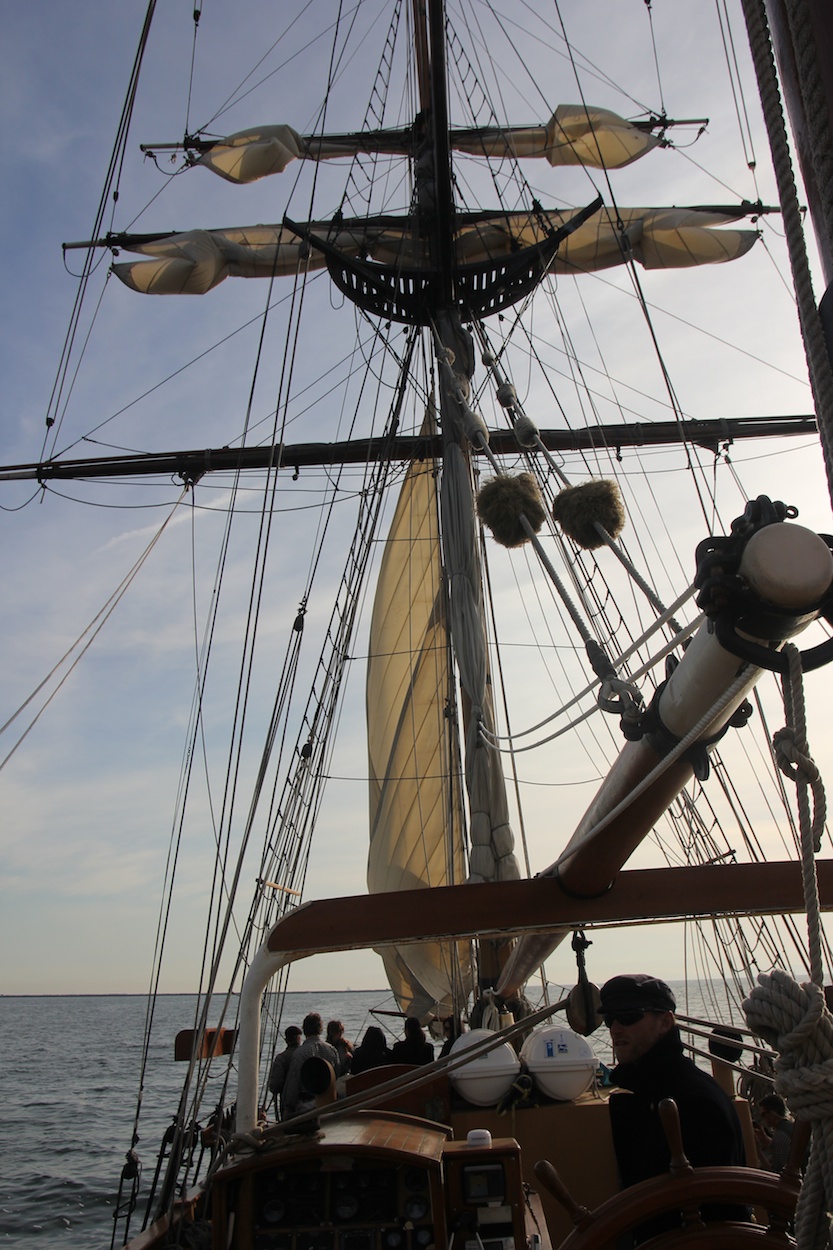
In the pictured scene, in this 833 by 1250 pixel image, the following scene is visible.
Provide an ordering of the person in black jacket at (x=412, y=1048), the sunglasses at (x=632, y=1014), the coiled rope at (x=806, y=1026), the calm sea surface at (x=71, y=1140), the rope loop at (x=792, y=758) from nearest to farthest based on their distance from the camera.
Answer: the coiled rope at (x=806, y=1026) < the rope loop at (x=792, y=758) < the sunglasses at (x=632, y=1014) < the person in black jacket at (x=412, y=1048) < the calm sea surface at (x=71, y=1140)

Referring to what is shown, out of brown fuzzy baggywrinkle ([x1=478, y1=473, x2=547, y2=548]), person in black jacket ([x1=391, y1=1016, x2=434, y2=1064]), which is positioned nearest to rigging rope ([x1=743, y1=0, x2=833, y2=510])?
brown fuzzy baggywrinkle ([x1=478, y1=473, x2=547, y2=548])

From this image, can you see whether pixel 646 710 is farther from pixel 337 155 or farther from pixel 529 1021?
pixel 337 155

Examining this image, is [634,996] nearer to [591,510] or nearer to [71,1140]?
[591,510]

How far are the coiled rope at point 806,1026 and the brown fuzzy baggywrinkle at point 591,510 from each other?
266 cm

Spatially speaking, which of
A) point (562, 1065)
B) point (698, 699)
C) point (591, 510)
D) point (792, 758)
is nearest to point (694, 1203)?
point (792, 758)

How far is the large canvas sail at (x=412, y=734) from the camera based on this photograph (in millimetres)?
10266

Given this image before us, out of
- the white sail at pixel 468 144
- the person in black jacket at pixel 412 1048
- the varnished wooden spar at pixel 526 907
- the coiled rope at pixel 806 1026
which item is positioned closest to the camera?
the coiled rope at pixel 806 1026

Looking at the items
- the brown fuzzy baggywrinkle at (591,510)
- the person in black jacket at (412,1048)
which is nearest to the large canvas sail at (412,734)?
the person in black jacket at (412,1048)

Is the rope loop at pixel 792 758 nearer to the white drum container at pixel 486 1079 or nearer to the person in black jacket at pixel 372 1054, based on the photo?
the white drum container at pixel 486 1079

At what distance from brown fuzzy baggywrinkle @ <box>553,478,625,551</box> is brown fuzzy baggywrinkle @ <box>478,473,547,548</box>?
38.3 inches

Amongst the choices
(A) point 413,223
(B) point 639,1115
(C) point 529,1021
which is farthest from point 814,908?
(A) point 413,223

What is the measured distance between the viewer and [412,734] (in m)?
11.6

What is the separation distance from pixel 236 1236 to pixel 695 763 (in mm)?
1773

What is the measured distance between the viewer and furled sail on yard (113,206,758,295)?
40.7ft
